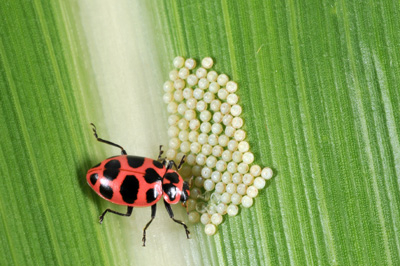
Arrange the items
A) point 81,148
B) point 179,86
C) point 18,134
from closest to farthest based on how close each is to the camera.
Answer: point 18,134 → point 81,148 → point 179,86

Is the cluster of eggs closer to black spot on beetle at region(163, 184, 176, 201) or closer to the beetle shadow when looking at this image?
black spot on beetle at region(163, 184, 176, 201)

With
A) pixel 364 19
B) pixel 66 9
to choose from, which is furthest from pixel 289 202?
pixel 66 9

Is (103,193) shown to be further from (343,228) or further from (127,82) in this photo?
(343,228)

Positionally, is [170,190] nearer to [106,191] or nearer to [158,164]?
[158,164]

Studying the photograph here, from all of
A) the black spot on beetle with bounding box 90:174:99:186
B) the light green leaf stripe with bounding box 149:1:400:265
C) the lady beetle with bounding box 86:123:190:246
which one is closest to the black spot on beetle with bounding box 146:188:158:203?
the lady beetle with bounding box 86:123:190:246

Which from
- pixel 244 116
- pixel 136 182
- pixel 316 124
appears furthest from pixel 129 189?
pixel 316 124

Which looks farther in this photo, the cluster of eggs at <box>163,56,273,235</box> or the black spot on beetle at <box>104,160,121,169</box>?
the cluster of eggs at <box>163,56,273,235</box>
